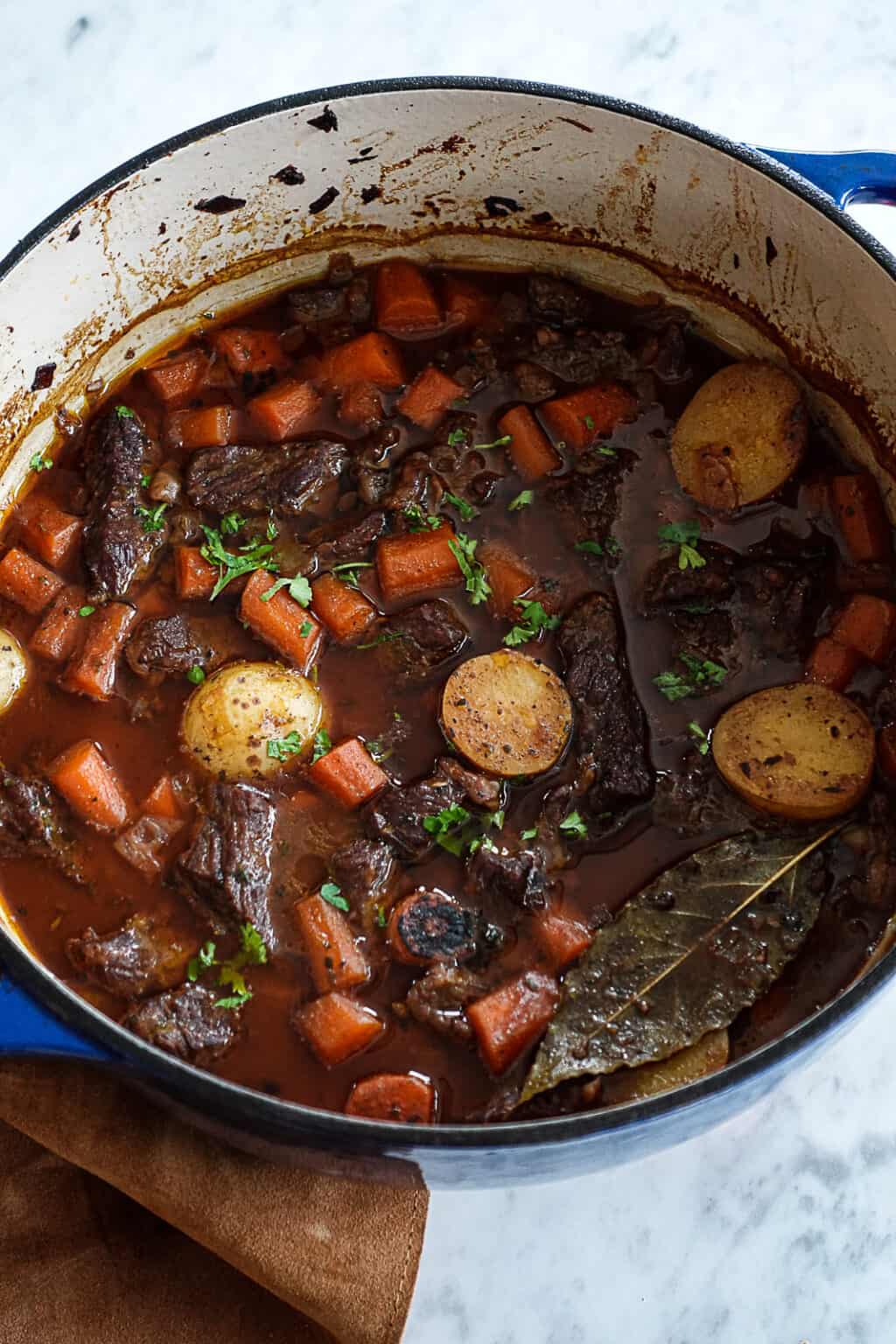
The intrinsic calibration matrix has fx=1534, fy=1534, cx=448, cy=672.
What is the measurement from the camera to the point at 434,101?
336 centimetres

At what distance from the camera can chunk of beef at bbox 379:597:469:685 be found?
325 cm

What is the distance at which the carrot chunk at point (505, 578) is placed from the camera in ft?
11.0

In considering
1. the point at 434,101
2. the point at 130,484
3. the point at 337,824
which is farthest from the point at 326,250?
the point at 337,824

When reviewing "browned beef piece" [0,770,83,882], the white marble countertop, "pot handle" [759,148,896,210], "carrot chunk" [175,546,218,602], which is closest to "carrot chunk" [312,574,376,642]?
"carrot chunk" [175,546,218,602]

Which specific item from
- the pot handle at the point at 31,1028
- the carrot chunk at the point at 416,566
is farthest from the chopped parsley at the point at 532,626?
the pot handle at the point at 31,1028

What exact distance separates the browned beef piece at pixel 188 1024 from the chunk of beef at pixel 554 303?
1765mm

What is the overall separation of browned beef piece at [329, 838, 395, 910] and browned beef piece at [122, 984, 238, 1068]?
Result: 0.32m

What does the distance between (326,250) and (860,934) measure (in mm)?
2044

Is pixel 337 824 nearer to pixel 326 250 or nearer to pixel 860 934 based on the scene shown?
pixel 860 934

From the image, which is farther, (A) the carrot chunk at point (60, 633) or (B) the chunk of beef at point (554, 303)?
(B) the chunk of beef at point (554, 303)

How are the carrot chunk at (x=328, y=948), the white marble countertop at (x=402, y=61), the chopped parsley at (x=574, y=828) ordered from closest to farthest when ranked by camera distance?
the carrot chunk at (x=328, y=948) → the chopped parsley at (x=574, y=828) → the white marble countertop at (x=402, y=61)

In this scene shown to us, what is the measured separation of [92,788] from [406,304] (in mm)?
1372

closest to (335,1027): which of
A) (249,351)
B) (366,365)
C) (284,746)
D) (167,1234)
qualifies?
(284,746)

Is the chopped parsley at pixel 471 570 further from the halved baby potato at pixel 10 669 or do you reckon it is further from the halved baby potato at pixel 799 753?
the halved baby potato at pixel 10 669
